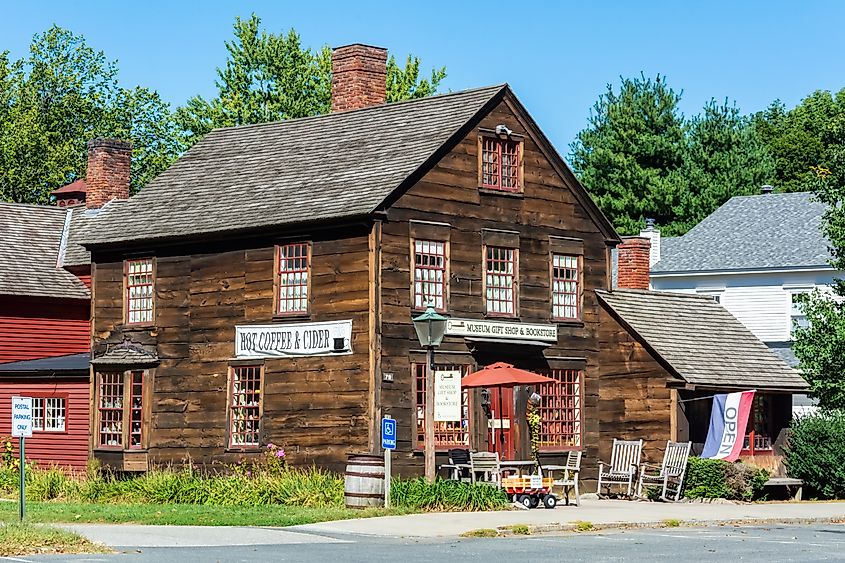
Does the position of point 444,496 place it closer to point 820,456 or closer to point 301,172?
point 301,172

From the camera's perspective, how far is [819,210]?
188 ft

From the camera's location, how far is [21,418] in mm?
25734

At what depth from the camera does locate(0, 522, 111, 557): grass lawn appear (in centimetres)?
2080

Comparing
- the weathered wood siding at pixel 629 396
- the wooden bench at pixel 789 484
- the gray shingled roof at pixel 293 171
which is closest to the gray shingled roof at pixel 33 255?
the gray shingled roof at pixel 293 171

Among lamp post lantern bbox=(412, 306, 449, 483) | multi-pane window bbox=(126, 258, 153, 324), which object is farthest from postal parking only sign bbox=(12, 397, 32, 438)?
multi-pane window bbox=(126, 258, 153, 324)

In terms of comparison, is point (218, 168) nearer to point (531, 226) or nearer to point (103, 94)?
point (531, 226)

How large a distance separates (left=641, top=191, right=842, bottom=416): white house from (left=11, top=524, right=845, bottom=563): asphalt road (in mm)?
27280

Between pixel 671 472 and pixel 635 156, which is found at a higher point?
pixel 635 156

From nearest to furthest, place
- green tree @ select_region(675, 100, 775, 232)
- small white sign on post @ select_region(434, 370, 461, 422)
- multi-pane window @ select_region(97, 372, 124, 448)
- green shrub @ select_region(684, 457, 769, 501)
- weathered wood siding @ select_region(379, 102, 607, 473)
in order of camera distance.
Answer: small white sign on post @ select_region(434, 370, 461, 422) < weathered wood siding @ select_region(379, 102, 607, 473) < green shrub @ select_region(684, 457, 769, 501) < multi-pane window @ select_region(97, 372, 124, 448) < green tree @ select_region(675, 100, 775, 232)

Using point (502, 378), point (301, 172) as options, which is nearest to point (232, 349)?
point (301, 172)

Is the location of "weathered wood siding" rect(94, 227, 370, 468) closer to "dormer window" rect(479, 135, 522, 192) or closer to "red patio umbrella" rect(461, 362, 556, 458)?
"red patio umbrella" rect(461, 362, 556, 458)

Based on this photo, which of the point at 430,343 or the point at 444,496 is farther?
the point at 430,343

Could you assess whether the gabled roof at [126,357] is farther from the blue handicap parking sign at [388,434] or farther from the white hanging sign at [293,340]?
the blue handicap parking sign at [388,434]

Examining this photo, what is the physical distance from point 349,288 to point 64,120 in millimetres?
43341
